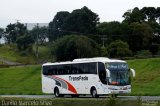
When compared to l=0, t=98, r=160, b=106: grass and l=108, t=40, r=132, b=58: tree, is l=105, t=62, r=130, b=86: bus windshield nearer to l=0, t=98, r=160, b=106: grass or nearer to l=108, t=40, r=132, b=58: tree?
l=0, t=98, r=160, b=106: grass

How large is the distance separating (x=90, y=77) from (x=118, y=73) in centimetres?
253

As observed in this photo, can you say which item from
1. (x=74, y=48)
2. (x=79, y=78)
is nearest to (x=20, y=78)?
(x=74, y=48)

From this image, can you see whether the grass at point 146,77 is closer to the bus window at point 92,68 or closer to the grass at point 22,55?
the bus window at point 92,68

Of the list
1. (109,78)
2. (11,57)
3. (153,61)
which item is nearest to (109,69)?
(109,78)

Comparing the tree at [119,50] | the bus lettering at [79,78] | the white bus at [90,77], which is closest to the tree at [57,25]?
the tree at [119,50]

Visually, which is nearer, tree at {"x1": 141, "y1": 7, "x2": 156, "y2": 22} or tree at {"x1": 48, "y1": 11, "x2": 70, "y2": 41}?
tree at {"x1": 141, "y1": 7, "x2": 156, "y2": 22}

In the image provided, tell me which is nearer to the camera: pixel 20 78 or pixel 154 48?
pixel 20 78

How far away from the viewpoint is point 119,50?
88812 mm

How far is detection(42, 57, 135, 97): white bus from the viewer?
37.9 meters

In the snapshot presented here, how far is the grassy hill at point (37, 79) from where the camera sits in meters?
52.7

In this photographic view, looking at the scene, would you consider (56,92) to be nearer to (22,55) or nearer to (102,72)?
(102,72)

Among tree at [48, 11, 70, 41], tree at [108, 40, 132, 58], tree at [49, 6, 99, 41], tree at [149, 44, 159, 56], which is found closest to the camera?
tree at [108, 40, 132, 58]

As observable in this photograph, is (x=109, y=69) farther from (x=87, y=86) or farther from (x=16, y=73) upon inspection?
(x=16, y=73)

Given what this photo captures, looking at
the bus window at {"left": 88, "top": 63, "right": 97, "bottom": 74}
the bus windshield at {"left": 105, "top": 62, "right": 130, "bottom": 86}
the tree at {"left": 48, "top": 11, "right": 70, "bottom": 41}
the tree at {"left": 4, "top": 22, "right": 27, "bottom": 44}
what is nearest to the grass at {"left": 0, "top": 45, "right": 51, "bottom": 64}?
the tree at {"left": 48, "top": 11, "right": 70, "bottom": 41}
